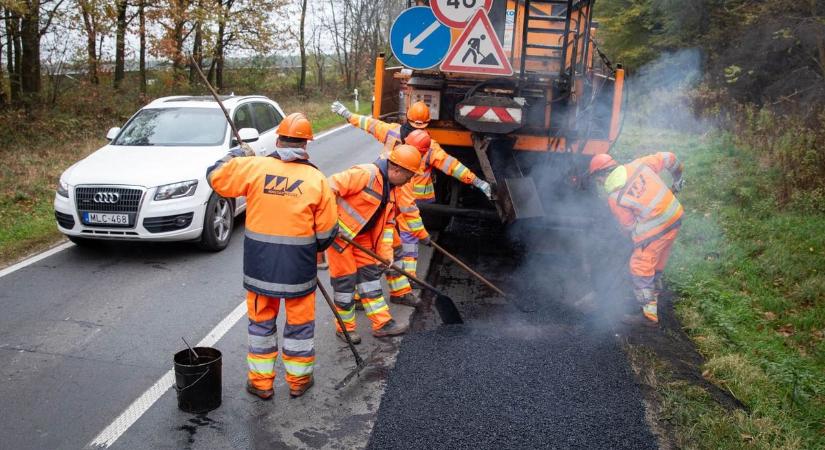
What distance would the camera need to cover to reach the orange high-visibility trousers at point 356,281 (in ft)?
16.3

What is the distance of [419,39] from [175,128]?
3.51 metres

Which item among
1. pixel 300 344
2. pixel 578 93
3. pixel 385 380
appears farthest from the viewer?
pixel 578 93

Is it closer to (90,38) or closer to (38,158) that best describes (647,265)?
(38,158)

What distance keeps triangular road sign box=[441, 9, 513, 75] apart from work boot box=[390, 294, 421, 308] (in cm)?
223

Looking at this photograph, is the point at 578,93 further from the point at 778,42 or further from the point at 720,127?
the point at 778,42

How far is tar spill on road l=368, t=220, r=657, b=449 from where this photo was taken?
388 cm

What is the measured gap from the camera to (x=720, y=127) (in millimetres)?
12828

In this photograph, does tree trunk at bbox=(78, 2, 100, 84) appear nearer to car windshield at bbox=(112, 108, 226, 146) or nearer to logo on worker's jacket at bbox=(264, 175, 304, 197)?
car windshield at bbox=(112, 108, 226, 146)

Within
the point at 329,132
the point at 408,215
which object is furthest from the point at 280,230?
the point at 329,132

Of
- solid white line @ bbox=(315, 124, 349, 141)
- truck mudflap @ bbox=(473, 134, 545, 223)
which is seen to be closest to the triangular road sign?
truck mudflap @ bbox=(473, 134, 545, 223)

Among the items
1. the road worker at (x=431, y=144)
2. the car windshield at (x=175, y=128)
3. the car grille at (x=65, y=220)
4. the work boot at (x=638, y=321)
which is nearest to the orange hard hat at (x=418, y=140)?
the road worker at (x=431, y=144)

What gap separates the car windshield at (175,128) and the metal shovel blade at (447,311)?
384cm

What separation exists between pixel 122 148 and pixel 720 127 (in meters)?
10.8

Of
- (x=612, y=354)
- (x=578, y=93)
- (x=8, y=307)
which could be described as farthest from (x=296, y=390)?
(x=578, y=93)
